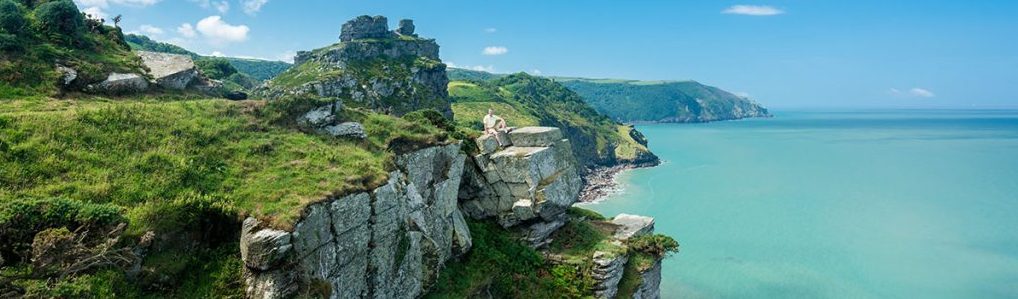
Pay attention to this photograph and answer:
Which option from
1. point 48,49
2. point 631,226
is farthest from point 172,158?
point 631,226

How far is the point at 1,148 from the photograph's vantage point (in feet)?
50.2

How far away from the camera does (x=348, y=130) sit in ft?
77.9

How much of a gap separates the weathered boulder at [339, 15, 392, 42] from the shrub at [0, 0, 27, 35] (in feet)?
→ 239

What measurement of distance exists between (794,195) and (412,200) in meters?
80.8

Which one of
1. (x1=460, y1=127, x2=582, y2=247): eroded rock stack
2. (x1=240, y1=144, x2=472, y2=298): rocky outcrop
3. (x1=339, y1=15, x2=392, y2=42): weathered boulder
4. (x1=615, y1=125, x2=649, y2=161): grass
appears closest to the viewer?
(x1=240, y1=144, x2=472, y2=298): rocky outcrop

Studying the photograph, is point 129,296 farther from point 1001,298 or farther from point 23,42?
point 1001,298

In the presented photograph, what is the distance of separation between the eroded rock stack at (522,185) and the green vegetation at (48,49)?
16.9 metres

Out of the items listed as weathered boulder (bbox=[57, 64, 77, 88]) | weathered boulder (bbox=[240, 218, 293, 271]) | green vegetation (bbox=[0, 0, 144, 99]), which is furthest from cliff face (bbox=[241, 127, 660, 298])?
green vegetation (bbox=[0, 0, 144, 99])

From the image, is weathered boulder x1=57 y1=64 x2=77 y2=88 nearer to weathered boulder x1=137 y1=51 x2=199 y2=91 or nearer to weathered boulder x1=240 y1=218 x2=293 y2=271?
weathered boulder x1=137 y1=51 x2=199 y2=91

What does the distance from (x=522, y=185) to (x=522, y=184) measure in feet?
0.17

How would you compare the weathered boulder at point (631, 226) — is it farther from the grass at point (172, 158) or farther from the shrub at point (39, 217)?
the shrub at point (39, 217)

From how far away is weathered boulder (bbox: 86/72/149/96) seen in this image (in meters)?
23.4

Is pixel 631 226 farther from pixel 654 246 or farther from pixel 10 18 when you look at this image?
pixel 10 18

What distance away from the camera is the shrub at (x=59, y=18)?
25.8 metres
